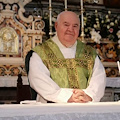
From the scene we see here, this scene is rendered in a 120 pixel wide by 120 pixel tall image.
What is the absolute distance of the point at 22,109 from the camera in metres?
2.26

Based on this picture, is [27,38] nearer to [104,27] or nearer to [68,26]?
[104,27]

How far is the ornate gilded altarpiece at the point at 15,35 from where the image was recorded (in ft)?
19.8

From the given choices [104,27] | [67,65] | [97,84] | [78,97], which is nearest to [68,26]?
[67,65]

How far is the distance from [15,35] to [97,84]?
2.55 meters

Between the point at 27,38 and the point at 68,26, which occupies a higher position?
the point at 68,26

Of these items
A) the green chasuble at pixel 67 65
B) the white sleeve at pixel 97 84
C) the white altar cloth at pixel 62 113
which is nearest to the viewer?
the white altar cloth at pixel 62 113

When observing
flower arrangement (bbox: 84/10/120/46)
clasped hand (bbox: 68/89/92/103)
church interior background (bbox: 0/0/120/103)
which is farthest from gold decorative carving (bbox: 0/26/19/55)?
clasped hand (bbox: 68/89/92/103)

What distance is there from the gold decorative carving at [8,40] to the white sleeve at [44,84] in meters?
1.87

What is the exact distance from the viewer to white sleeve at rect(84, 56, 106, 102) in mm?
3881

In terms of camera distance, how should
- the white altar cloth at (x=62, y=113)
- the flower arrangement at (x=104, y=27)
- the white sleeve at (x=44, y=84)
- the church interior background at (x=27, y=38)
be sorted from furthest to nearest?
the flower arrangement at (x=104, y=27) → the church interior background at (x=27, y=38) → the white sleeve at (x=44, y=84) → the white altar cloth at (x=62, y=113)

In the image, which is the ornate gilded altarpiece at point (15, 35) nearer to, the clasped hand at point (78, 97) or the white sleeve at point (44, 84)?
the white sleeve at point (44, 84)

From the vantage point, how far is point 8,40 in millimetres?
6117

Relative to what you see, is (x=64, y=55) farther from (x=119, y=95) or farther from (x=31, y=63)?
(x=119, y=95)

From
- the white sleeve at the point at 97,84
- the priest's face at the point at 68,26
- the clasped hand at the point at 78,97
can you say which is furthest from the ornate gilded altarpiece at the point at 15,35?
the clasped hand at the point at 78,97
